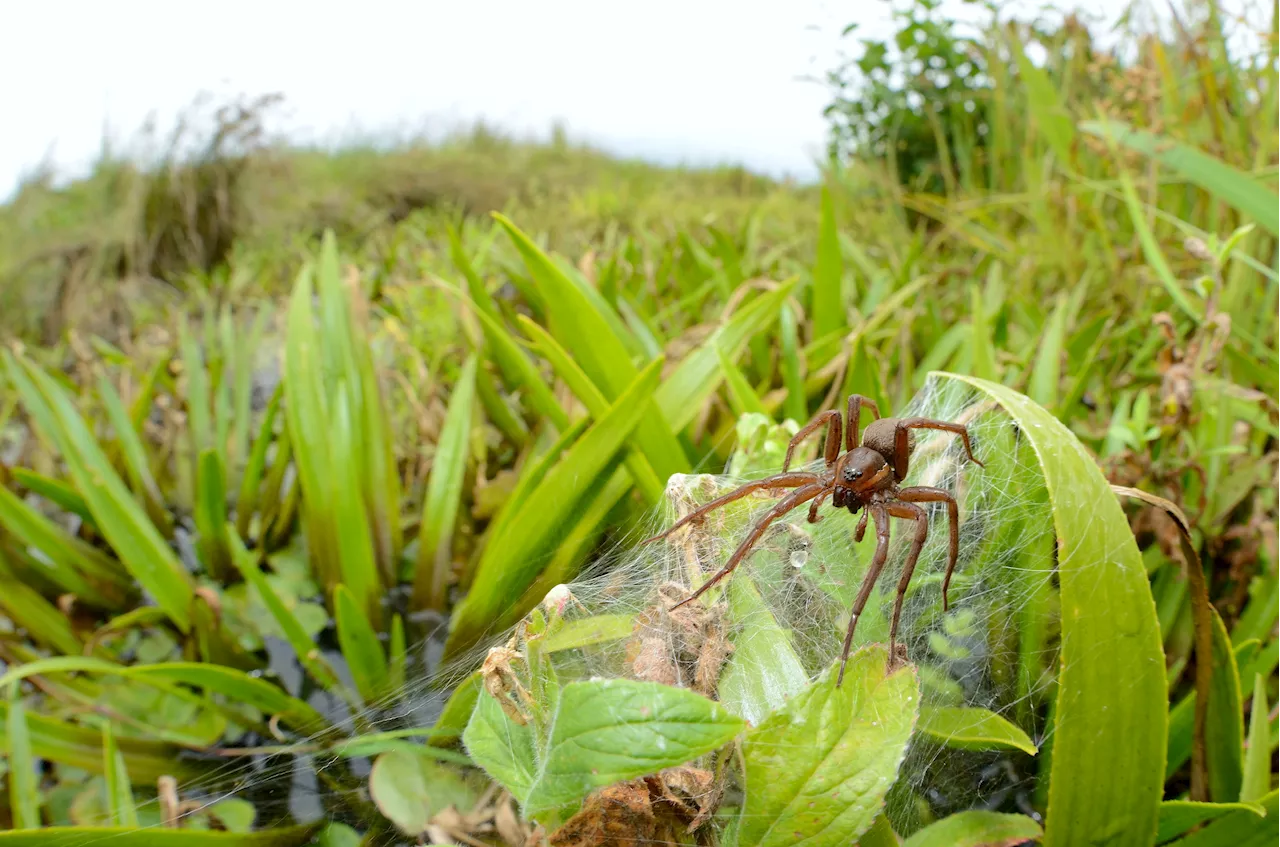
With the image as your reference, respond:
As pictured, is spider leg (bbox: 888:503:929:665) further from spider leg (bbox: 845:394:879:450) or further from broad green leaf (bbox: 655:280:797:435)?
broad green leaf (bbox: 655:280:797:435)

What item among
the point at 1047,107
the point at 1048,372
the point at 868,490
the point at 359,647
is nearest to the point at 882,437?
the point at 868,490

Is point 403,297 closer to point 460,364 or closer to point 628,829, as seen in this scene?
point 460,364

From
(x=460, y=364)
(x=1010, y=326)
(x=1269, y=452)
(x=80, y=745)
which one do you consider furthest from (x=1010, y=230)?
(x=80, y=745)

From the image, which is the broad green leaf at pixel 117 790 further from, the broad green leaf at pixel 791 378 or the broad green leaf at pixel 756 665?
the broad green leaf at pixel 791 378

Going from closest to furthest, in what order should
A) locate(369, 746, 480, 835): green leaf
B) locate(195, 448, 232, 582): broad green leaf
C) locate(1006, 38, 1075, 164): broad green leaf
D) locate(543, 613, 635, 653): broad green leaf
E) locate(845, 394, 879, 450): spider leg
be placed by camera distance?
locate(543, 613, 635, 653): broad green leaf → locate(369, 746, 480, 835): green leaf → locate(845, 394, 879, 450): spider leg → locate(195, 448, 232, 582): broad green leaf → locate(1006, 38, 1075, 164): broad green leaf

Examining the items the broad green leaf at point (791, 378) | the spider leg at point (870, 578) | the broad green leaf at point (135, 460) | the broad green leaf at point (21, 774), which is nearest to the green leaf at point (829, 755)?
the spider leg at point (870, 578)

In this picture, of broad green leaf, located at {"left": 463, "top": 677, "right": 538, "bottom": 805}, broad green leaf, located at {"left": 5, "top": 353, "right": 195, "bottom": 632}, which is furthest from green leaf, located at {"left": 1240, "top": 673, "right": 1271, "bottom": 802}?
broad green leaf, located at {"left": 5, "top": 353, "right": 195, "bottom": 632}

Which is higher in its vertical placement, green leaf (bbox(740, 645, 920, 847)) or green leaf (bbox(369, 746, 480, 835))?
green leaf (bbox(740, 645, 920, 847))
